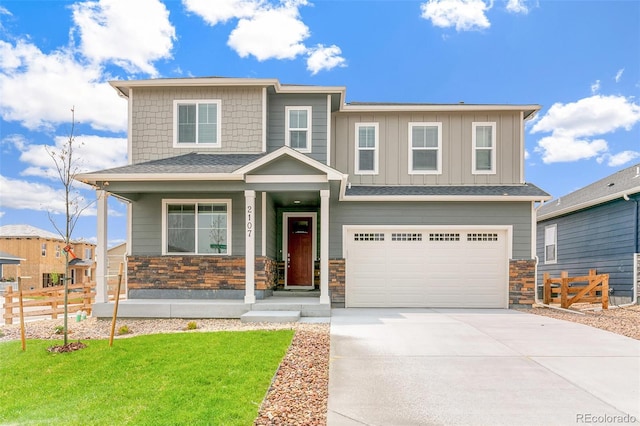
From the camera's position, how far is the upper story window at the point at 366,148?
1370cm

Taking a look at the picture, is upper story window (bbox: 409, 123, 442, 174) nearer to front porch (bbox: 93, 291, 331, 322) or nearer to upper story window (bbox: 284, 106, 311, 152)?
upper story window (bbox: 284, 106, 311, 152)

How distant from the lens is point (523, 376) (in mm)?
5594

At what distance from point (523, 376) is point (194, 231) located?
8.73 m

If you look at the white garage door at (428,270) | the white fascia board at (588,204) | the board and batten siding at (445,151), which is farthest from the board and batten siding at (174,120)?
the white fascia board at (588,204)

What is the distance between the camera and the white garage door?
41.5 ft

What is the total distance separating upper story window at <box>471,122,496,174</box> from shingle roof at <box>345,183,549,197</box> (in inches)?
23.5

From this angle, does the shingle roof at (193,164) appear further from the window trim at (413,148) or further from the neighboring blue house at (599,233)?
the neighboring blue house at (599,233)

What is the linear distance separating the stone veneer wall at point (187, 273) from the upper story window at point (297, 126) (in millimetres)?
3389

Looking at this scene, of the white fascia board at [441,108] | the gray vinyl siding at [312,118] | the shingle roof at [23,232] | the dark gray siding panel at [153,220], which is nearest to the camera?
the dark gray siding panel at [153,220]

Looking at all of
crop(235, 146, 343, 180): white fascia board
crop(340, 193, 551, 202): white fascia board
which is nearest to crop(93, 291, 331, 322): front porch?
crop(235, 146, 343, 180): white fascia board

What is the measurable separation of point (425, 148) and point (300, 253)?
4.86 metres

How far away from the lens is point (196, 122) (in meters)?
12.6

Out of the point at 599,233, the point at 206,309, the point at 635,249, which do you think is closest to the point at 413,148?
the point at 635,249

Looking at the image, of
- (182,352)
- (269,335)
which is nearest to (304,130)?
(269,335)
